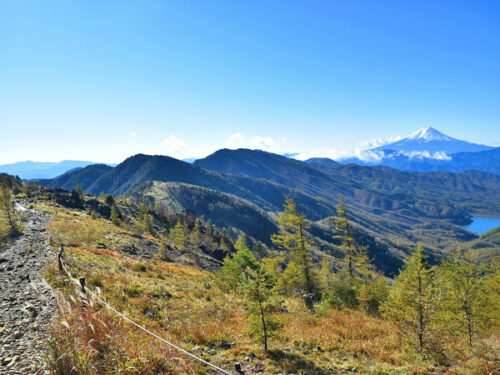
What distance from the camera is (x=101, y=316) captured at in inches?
350

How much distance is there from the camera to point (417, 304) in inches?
391

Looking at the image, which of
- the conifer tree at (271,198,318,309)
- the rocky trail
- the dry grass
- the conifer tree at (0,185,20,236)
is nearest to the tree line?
the conifer tree at (271,198,318,309)

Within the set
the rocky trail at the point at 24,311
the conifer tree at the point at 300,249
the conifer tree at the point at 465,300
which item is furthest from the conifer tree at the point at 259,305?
the conifer tree at the point at 300,249

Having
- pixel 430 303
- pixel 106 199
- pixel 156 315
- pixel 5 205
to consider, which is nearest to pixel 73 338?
pixel 156 315

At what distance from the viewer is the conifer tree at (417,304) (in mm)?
9812

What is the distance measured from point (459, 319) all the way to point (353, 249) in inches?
684

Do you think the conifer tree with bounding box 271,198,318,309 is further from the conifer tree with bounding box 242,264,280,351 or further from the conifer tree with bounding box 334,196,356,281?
the conifer tree with bounding box 242,264,280,351

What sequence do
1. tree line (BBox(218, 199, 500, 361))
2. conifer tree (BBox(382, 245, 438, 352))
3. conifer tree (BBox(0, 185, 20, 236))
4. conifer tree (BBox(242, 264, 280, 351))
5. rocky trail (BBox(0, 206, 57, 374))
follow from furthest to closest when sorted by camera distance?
conifer tree (BBox(0, 185, 20, 236)) < conifer tree (BBox(382, 245, 438, 352)) < tree line (BBox(218, 199, 500, 361)) < conifer tree (BBox(242, 264, 280, 351)) < rocky trail (BBox(0, 206, 57, 374))

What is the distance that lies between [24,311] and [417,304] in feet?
53.3

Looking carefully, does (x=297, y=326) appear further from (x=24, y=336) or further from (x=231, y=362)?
(x=24, y=336)

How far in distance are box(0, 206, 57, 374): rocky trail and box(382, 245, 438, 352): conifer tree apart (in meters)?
12.6

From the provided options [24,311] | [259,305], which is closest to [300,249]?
[259,305]

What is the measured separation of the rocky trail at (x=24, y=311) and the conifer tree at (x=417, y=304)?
12557mm

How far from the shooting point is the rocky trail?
717 centimetres
